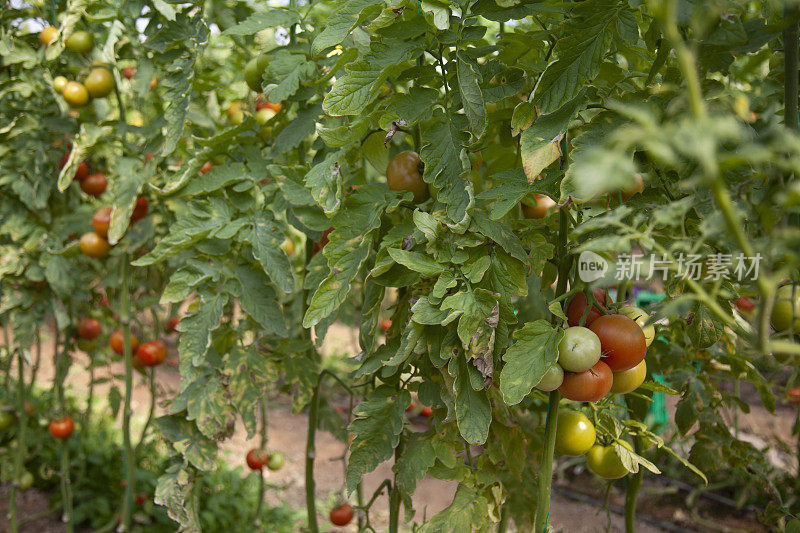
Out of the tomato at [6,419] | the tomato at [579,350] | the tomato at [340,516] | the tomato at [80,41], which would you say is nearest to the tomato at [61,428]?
the tomato at [6,419]

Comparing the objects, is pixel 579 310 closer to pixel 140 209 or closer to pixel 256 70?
pixel 256 70

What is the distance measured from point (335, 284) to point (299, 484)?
266cm

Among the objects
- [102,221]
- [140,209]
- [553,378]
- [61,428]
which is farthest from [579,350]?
[61,428]

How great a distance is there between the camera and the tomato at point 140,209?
1828 millimetres

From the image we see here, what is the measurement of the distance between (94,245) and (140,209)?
23cm

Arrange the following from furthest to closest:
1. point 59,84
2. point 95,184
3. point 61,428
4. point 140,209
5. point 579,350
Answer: point 61,428 → point 95,184 → point 59,84 → point 140,209 → point 579,350

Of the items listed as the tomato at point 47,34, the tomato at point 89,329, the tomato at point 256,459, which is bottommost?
the tomato at point 256,459

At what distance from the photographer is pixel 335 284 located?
99cm

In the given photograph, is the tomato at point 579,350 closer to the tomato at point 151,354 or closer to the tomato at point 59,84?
the tomato at point 151,354

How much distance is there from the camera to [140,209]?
184 centimetres

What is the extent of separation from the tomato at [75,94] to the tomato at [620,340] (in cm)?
181

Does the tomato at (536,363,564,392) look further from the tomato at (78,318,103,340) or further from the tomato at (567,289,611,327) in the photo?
the tomato at (78,318,103,340)

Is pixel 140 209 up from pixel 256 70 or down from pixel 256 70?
down

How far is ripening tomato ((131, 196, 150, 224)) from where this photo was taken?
1.83 m
